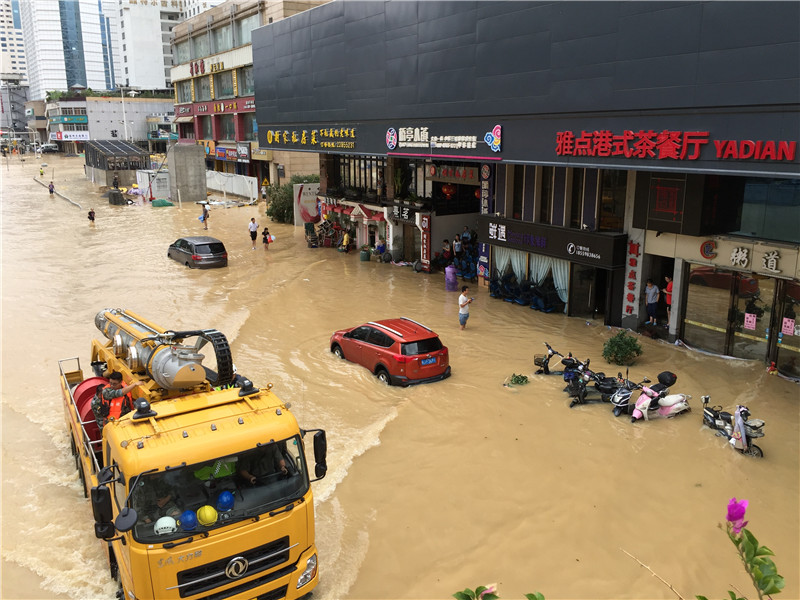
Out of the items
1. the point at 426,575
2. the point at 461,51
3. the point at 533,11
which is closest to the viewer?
the point at 426,575

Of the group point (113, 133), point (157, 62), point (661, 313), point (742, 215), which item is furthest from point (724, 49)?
point (157, 62)

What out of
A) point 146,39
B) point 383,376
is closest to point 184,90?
point 383,376

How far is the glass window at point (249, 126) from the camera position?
60.4m

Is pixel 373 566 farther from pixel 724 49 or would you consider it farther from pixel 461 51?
pixel 461 51

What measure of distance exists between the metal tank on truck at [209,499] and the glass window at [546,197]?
16453 mm

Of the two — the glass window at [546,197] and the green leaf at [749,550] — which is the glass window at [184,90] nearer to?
the glass window at [546,197]

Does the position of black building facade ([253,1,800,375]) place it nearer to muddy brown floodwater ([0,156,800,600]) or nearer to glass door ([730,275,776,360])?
glass door ([730,275,776,360])

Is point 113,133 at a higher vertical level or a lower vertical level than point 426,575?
higher

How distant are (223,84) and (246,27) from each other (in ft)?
26.4

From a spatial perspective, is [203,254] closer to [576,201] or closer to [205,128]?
[576,201]

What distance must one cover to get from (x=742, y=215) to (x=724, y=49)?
4.85 m

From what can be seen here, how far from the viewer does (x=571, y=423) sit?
13789 mm

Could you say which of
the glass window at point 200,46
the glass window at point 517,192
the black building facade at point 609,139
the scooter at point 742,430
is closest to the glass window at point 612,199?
the black building facade at point 609,139

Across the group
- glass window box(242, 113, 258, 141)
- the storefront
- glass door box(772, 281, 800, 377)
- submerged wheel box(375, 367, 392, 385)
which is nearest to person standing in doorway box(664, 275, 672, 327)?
the storefront
